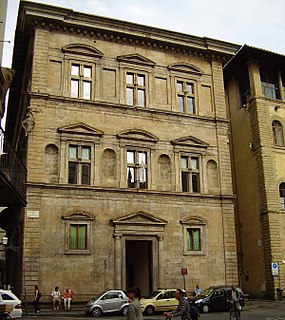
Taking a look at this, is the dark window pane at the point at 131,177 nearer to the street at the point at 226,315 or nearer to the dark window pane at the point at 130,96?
the dark window pane at the point at 130,96

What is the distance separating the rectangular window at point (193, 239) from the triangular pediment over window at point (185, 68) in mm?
11445

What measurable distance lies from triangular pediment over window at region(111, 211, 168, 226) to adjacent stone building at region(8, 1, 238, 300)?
2.6 inches

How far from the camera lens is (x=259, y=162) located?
116 feet

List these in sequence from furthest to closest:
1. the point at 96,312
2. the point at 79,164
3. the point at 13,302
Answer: the point at 79,164 < the point at 96,312 < the point at 13,302

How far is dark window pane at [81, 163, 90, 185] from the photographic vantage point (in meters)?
28.6

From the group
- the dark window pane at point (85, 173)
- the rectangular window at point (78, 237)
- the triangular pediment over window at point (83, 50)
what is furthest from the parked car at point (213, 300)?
the triangular pediment over window at point (83, 50)

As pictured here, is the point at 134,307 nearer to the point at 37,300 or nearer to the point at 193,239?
the point at 37,300

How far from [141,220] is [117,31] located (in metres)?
13.0

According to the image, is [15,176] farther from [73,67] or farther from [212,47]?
[212,47]

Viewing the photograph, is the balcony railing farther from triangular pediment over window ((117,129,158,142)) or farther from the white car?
triangular pediment over window ((117,129,158,142))

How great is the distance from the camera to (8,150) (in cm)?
1692

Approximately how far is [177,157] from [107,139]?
4946 mm

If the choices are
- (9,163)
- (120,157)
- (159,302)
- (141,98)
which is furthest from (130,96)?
(9,163)

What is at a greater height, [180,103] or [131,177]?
[180,103]
